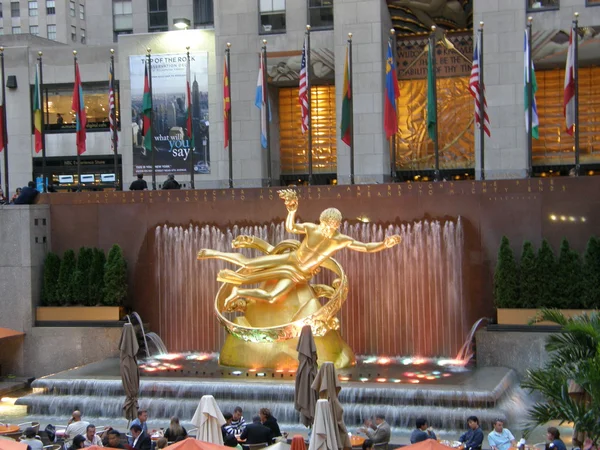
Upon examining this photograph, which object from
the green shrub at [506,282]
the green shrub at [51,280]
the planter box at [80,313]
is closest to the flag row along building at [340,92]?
the green shrub at [506,282]

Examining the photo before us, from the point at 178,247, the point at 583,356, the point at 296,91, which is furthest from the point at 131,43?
the point at 583,356

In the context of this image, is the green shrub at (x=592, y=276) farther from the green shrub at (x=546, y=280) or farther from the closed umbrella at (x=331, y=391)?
the closed umbrella at (x=331, y=391)

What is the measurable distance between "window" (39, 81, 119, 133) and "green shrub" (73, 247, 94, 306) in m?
15.8

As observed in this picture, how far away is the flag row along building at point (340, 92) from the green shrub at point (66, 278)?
3961 millimetres

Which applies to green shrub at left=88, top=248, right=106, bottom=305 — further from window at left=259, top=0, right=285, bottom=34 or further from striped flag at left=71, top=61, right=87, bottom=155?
window at left=259, top=0, right=285, bottom=34

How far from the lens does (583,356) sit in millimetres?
14383

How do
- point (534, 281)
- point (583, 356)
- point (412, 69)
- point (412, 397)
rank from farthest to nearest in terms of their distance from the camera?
point (412, 69) < point (534, 281) < point (412, 397) < point (583, 356)

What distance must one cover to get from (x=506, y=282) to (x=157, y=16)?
2643 centimetres

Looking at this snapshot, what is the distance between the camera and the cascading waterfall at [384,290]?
23.4 meters

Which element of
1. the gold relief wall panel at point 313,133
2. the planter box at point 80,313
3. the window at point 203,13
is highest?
the window at point 203,13

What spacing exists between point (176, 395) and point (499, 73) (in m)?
15.6

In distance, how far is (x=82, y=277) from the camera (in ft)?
83.1

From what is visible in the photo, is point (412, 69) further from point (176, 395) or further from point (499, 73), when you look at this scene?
point (176, 395)

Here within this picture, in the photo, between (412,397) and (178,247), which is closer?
(412,397)
